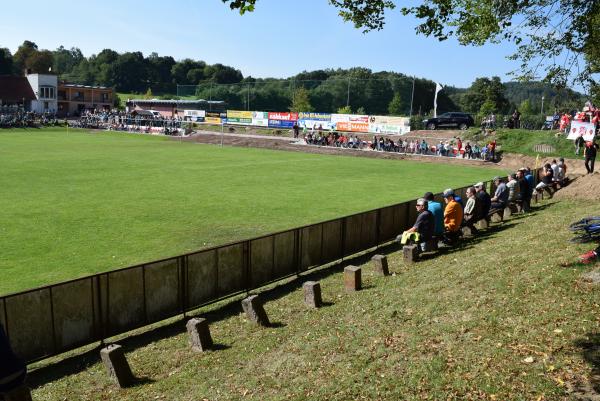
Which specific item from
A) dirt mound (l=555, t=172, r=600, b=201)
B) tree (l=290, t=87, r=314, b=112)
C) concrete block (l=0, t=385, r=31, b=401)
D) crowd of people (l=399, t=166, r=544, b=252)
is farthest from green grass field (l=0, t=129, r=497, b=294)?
tree (l=290, t=87, r=314, b=112)

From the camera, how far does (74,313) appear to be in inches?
336

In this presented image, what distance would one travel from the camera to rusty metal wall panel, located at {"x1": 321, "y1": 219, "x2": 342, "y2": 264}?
13430 mm

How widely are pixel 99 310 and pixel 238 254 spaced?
3.20 metres

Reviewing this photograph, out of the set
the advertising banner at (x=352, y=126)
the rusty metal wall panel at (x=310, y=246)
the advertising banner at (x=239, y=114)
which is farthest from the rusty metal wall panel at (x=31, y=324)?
the advertising banner at (x=239, y=114)

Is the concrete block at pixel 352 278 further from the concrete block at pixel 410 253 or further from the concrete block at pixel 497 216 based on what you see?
the concrete block at pixel 497 216

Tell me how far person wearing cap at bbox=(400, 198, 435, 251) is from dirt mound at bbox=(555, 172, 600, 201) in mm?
9025

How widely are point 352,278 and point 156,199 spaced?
→ 13.7 meters

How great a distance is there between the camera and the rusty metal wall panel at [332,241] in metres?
13.4

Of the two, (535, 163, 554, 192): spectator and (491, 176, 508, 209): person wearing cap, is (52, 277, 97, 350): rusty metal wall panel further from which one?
(535, 163, 554, 192): spectator

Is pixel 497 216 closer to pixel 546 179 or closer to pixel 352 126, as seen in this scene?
pixel 546 179

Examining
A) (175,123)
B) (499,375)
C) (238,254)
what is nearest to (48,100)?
(175,123)

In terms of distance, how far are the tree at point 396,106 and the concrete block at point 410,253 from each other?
68.6m

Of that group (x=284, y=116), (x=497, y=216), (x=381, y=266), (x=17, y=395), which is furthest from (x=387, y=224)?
(x=284, y=116)

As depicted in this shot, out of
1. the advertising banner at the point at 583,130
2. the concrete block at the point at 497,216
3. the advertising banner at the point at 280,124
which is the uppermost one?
the advertising banner at the point at 583,130
